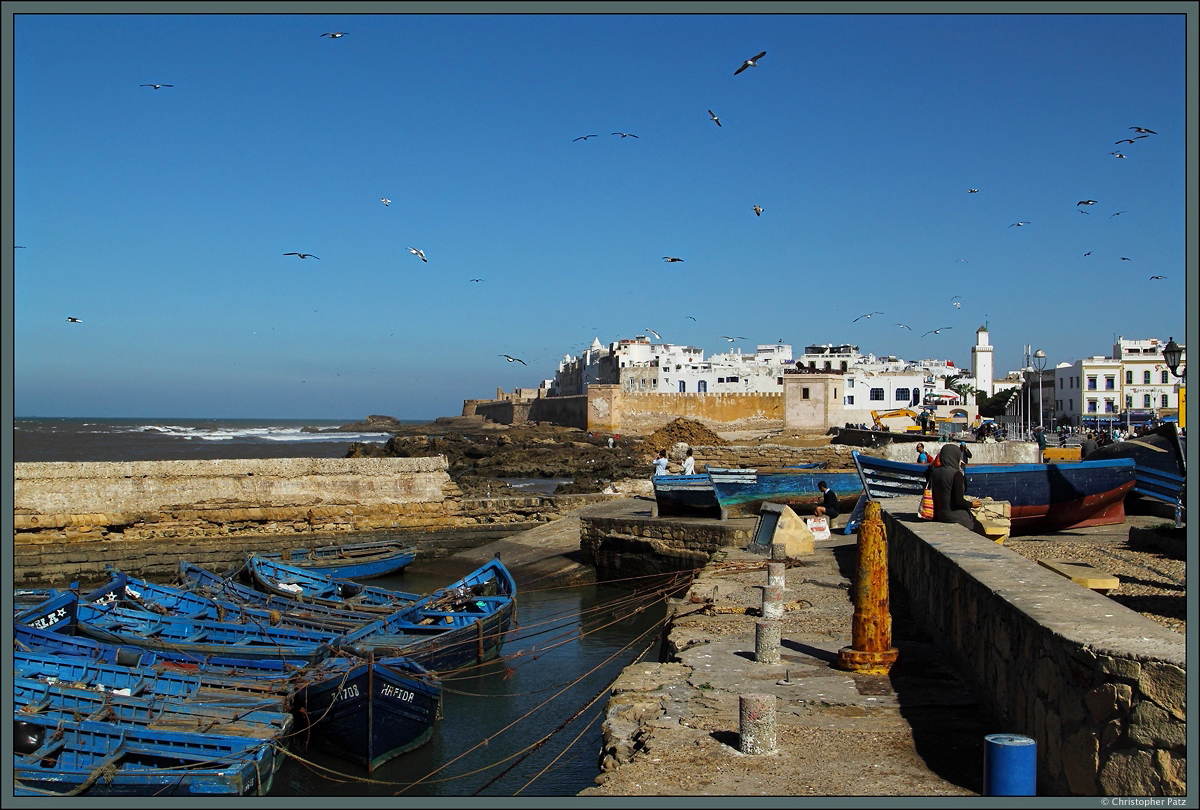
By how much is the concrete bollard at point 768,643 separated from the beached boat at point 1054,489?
22.5ft

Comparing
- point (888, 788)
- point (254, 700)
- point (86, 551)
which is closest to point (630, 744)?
point (888, 788)

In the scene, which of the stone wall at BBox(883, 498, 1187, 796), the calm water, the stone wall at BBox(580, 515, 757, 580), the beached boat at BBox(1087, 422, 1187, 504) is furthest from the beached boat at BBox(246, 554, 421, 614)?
the beached boat at BBox(1087, 422, 1187, 504)

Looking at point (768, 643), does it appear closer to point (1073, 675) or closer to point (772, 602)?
point (772, 602)

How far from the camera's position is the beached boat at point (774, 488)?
63.1ft

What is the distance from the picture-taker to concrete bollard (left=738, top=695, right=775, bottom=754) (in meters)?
5.11

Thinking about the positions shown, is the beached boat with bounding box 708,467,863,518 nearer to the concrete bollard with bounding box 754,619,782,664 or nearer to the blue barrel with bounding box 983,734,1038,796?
the concrete bollard with bounding box 754,619,782,664

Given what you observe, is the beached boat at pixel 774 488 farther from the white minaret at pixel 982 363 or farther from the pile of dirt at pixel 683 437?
the white minaret at pixel 982 363

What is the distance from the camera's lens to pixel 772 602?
8.28m

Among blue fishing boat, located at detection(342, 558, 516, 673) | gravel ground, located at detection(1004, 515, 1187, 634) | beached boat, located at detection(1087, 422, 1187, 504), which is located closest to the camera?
gravel ground, located at detection(1004, 515, 1187, 634)

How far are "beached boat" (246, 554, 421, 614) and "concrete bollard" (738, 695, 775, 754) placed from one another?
969cm

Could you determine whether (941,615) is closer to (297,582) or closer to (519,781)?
(519,781)

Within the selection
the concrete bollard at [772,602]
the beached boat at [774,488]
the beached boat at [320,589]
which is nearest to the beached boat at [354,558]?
the beached boat at [320,589]

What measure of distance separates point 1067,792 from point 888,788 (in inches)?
35.2

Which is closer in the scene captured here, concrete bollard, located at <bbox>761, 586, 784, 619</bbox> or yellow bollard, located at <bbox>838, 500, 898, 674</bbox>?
yellow bollard, located at <bbox>838, 500, 898, 674</bbox>
